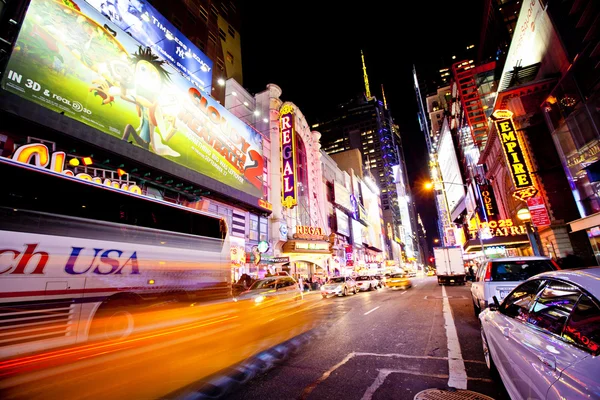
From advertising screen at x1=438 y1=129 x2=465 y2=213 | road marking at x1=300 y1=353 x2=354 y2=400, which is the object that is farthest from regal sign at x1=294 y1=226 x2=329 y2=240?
advertising screen at x1=438 y1=129 x2=465 y2=213

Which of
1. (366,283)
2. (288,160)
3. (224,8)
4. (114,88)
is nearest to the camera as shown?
(114,88)

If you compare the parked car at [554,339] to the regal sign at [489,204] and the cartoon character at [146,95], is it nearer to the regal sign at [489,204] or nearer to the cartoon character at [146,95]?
the cartoon character at [146,95]

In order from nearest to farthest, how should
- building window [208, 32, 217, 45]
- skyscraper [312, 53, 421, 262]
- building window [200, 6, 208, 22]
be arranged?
1. building window [200, 6, 208, 22]
2. building window [208, 32, 217, 45]
3. skyscraper [312, 53, 421, 262]

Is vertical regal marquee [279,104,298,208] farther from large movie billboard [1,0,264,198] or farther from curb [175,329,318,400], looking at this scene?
curb [175,329,318,400]

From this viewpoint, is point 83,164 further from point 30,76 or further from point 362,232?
point 362,232

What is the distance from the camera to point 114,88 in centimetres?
1683

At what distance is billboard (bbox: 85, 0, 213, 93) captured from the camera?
2062 cm

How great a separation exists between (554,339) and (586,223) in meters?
21.9

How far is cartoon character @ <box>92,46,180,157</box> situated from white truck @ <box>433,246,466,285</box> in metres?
26.4

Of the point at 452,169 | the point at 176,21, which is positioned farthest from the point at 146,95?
the point at 452,169

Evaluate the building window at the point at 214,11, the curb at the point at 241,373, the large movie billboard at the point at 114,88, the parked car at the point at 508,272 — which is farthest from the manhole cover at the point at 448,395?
the building window at the point at 214,11

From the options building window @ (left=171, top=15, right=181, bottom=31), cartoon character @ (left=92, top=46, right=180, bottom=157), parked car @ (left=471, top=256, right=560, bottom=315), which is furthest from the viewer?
building window @ (left=171, top=15, right=181, bottom=31)

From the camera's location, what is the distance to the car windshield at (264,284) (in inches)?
557

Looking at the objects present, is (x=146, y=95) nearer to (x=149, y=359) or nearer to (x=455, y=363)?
(x=149, y=359)
